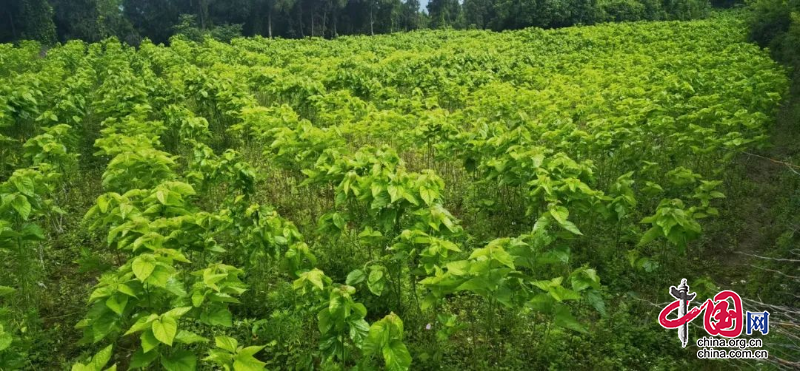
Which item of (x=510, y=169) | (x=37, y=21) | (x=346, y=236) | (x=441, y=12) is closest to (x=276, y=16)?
(x=37, y=21)

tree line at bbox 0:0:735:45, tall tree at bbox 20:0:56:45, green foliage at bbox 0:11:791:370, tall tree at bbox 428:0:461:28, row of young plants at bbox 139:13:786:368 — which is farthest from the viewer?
tall tree at bbox 428:0:461:28

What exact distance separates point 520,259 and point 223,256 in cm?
330

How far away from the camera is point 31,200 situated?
13.3 ft

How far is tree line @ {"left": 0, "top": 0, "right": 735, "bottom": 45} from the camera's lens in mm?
34688

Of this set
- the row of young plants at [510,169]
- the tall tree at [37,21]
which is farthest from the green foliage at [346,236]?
the tall tree at [37,21]

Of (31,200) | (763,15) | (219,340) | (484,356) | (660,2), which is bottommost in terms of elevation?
(484,356)

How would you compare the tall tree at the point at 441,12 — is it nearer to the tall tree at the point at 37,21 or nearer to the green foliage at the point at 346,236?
the tall tree at the point at 37,21

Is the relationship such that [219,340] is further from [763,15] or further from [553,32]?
[553,32]

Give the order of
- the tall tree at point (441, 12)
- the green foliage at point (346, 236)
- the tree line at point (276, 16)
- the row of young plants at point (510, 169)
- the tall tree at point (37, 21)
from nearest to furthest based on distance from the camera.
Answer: the green foliage at point (346, 236) < the row of young plants at point (510, 169) < the tall tree at point (37, 21) < the tree line at point (276, 16) < the tall tree at point (441, 12)

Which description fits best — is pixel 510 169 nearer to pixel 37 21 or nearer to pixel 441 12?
pixel 37 21

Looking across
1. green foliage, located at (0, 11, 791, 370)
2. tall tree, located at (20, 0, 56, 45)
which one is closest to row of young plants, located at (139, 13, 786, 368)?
green foliage, located at (0, 11, 791, 370)

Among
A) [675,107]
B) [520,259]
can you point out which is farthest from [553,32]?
[520,259]

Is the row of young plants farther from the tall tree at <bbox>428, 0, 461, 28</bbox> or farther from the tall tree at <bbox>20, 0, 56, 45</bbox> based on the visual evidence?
the tall tree at <bbox>428, 0, 461, 28</bbox>

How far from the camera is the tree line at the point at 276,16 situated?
114ft
